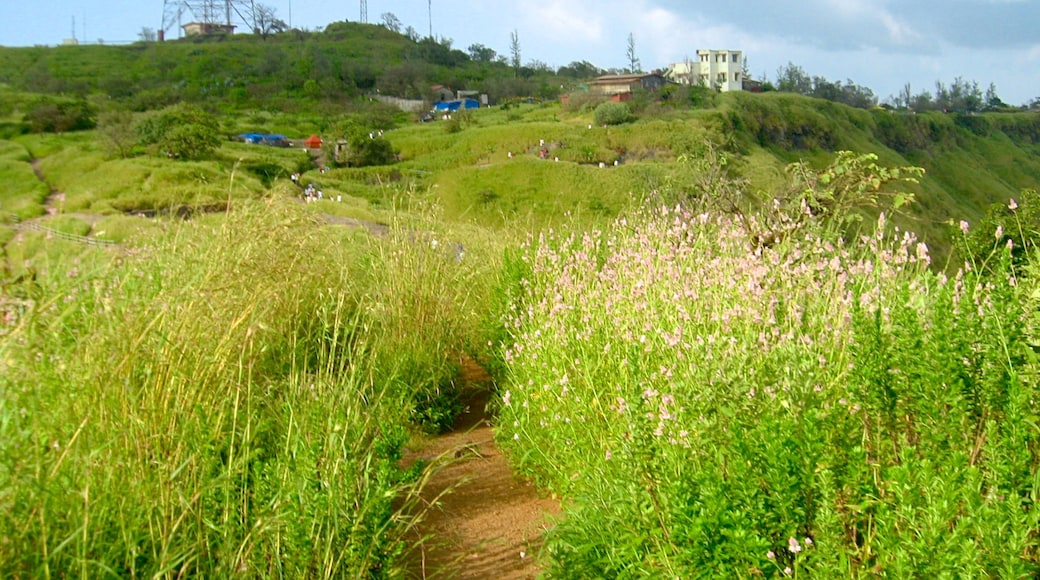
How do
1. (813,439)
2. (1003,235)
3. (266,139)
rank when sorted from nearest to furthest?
1. (813,439)
2. (1003,235)
3. (266,139)

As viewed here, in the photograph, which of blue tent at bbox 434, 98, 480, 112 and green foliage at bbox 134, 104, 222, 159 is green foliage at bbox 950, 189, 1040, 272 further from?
blue tent at bbox 434, 98, 480, 112

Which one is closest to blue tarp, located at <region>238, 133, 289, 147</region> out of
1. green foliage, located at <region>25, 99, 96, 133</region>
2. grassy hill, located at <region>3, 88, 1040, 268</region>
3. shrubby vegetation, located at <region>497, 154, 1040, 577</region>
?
grassy hill, located at <region>3, 88, 1040, 268</region>

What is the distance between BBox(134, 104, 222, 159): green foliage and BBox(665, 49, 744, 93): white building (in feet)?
168

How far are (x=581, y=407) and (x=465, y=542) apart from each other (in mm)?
766

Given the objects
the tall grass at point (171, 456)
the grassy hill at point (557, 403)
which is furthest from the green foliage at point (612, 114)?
the tall grass at point (171, 456)

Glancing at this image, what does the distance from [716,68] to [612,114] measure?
36.5 m

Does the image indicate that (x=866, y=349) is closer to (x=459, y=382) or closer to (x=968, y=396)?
(x=968, y=396)

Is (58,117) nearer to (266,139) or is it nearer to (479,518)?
(266,139)

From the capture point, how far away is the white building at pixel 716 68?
72250 millimetres

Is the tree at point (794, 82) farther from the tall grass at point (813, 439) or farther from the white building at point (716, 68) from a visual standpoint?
the tall grass at point (813, 439)

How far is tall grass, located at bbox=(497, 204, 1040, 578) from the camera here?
6.82 ft

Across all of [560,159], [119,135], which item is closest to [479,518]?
[119,135]

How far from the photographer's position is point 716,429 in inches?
106

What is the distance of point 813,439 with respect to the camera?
226 centimetres
